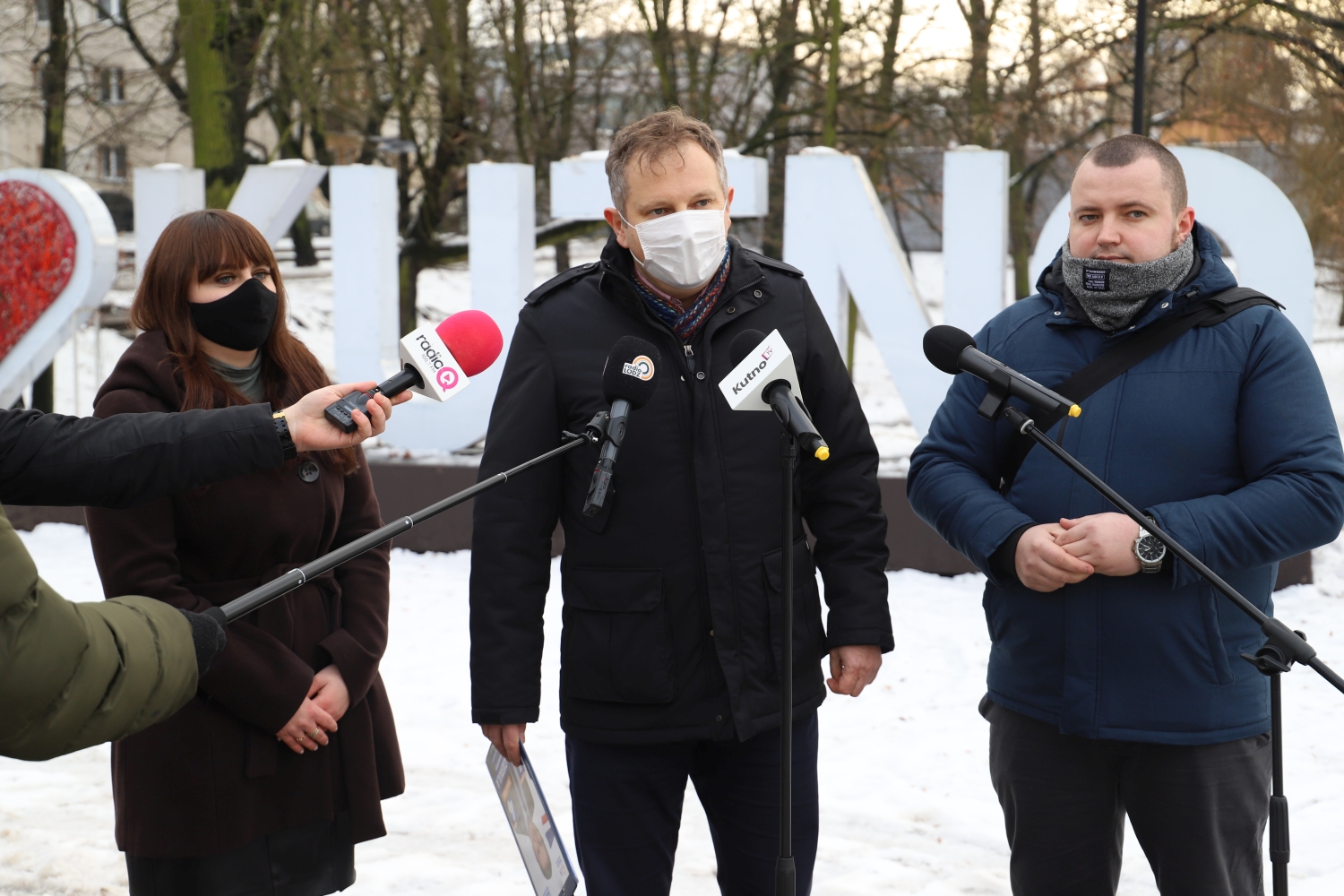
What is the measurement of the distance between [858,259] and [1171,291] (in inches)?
193

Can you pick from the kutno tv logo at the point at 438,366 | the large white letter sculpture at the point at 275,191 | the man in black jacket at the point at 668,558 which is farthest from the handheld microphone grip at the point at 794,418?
the large white letter sculpture at the point at 275,191

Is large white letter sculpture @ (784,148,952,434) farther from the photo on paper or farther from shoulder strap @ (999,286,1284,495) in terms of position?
the photo on paper

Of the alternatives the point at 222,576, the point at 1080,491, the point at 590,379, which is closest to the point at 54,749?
the point at 222,576

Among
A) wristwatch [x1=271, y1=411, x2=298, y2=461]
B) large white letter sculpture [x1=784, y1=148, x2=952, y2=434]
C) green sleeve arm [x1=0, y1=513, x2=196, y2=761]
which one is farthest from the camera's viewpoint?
large white letter sculpture [x1=784, y1=148, x2=952, y2=434]

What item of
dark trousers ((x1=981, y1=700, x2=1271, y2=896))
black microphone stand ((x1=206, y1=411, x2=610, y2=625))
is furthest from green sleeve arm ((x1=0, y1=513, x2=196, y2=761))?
A: dark trousers ((x1=981, y1=700, x2=1271, y2=896))

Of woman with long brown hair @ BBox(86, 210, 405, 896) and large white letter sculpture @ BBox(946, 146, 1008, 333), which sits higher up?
large white letter sculpture @ BBox(946, 146, 1008, 333)

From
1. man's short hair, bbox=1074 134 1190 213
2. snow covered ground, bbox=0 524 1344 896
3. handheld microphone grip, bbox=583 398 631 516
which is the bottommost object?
snow covered ground, bbox=0 524 1344 896

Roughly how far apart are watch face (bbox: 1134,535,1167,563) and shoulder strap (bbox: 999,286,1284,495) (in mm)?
322

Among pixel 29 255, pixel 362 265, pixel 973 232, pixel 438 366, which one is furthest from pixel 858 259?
pixel 29 255

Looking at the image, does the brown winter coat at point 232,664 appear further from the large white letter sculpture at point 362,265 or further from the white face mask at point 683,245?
the large white letter sculpture at point 362,265

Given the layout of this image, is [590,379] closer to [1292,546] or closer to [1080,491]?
[1080,491]

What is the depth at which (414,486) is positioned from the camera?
26.6ft

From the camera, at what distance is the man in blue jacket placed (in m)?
2.44

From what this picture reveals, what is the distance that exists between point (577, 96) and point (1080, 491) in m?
11.1
